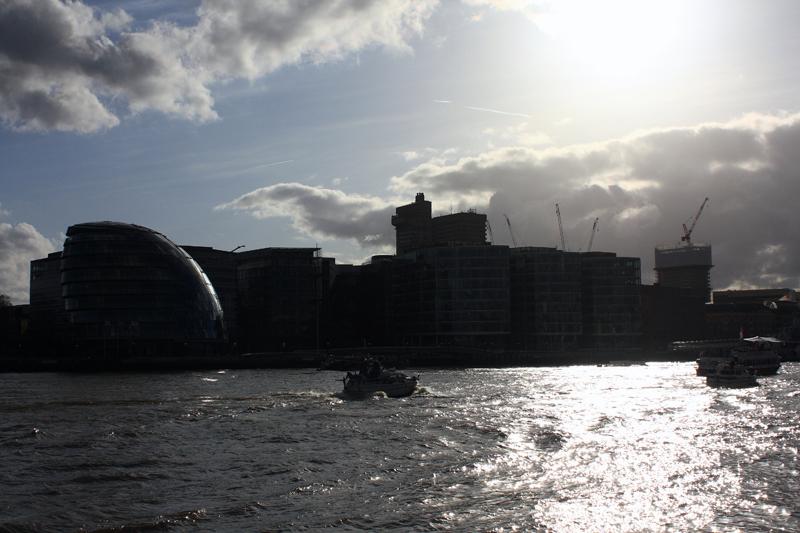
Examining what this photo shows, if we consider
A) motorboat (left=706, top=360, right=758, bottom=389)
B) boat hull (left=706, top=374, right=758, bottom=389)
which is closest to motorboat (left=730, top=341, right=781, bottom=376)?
motorboat (left=706, top=360, right=758, bottom=389)

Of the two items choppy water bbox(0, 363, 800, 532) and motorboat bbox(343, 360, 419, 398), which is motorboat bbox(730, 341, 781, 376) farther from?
motorboat bbox(343, 360, 419, 398)

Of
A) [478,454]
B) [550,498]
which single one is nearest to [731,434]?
[478,454]

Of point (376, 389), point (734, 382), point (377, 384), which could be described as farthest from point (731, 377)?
point (376, 389)

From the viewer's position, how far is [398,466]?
45.5m

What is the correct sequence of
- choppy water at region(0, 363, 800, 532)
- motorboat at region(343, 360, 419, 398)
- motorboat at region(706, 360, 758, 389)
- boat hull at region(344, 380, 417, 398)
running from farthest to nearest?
motorboat at region(706, 360, 758, 389) < motorboat at region(343, 360, 419, 398) < boat hull at region(344, 380, 417, 398) < choppy water at region(0, 363, 800, 532)

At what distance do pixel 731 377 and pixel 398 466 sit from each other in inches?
3142

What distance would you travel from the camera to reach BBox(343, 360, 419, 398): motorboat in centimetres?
9244

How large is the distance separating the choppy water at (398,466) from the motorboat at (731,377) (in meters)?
30.0

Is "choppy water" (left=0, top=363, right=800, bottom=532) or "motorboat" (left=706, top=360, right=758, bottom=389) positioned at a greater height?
"motorboat" (left=706, top=360, right=758, bottom=389)

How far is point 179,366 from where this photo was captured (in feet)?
648

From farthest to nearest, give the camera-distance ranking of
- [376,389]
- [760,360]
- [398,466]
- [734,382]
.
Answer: [760,360] < [734,382] < [376,389] < [398,466]

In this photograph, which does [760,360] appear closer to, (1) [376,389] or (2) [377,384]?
(2) [377,384]

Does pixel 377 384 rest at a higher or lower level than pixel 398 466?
higher

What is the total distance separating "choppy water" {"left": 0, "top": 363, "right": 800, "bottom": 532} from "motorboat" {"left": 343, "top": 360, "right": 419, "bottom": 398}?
9.33 meters
